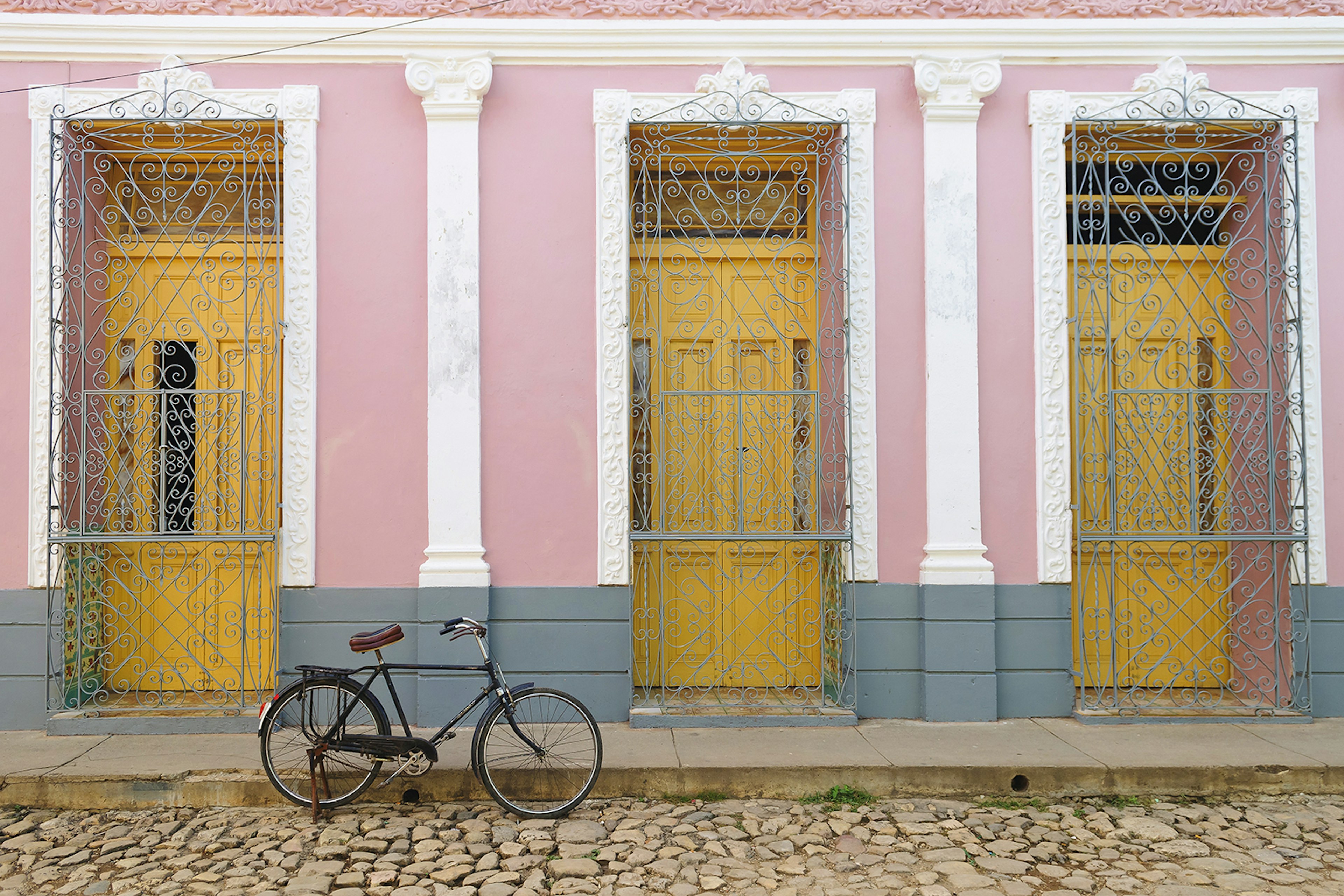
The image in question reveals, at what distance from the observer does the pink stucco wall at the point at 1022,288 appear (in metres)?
6.04

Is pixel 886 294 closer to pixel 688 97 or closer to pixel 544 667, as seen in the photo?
pixel 688 97

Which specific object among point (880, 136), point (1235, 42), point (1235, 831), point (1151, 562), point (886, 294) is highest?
point (1235, 42)

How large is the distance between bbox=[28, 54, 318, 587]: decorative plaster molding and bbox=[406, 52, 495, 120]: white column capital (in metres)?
0.68

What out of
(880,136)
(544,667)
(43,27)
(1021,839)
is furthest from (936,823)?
(43,27)

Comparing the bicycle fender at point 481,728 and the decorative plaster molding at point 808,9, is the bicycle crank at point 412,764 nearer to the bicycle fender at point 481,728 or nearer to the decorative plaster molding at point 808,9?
the bicycle fender at point 481,728

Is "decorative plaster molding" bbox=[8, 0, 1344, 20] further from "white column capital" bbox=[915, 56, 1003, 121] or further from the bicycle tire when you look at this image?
the bicycle tire

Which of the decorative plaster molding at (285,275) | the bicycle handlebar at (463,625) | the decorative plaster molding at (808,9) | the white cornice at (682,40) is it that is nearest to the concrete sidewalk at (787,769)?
the bicycle handlebar at (463,625)

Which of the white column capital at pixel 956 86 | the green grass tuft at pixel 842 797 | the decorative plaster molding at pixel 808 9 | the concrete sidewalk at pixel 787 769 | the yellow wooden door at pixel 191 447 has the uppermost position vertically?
the decorative plaster molding at pixel 808 9

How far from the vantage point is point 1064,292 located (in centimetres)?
606

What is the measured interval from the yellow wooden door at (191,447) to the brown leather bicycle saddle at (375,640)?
4.93ft

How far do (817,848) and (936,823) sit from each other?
0.66 metres

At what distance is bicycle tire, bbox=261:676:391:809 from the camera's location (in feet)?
15.5

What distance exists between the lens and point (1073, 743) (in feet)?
17.9

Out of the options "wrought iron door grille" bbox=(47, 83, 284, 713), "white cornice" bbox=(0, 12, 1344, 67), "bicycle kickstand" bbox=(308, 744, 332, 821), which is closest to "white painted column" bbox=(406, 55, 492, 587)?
"white cornice" bbox=(0, 12, 1344, 67)
